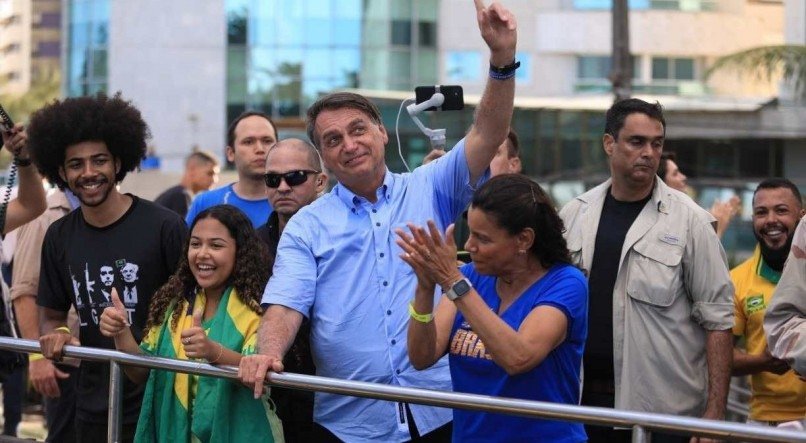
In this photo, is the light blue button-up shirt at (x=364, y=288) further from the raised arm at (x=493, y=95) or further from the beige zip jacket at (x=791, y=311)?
the beige zip jacket at (x=791, y=311)

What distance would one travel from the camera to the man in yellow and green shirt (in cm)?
696

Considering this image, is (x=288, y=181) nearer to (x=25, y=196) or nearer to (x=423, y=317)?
(x=25, y=196)

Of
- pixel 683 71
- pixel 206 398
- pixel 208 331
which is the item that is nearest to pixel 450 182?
pixel 208 331

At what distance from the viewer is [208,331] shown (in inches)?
228

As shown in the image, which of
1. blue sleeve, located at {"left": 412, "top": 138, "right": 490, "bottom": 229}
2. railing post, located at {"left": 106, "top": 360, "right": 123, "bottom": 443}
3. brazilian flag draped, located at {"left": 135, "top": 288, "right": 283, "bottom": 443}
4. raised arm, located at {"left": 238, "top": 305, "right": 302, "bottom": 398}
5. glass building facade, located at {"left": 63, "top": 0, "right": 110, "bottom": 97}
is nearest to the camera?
raised arm, located at {"left": 238, "top": 305, "right": 302, "bottom": 398}

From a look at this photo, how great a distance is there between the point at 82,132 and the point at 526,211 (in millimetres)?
2739

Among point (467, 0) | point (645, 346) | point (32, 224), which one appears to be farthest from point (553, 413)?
point (467, 0)

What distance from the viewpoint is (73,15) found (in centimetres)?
4881

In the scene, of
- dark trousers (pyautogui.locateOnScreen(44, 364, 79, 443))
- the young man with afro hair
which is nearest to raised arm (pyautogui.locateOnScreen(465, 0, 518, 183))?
the young man with afro hair

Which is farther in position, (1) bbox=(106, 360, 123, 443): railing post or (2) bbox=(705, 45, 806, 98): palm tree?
(2) bbox=(705, 45, 806, 98): palm tree

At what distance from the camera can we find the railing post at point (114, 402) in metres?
5.68

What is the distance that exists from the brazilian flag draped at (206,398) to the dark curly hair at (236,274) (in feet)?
0.13

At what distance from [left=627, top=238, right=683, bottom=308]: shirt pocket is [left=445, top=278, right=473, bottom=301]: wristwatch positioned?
1627mm

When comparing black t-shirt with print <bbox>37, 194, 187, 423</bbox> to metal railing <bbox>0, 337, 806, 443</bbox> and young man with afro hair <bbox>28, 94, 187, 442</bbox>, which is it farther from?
metal railing <bbox>0, 337, 806, 443</bbox>
